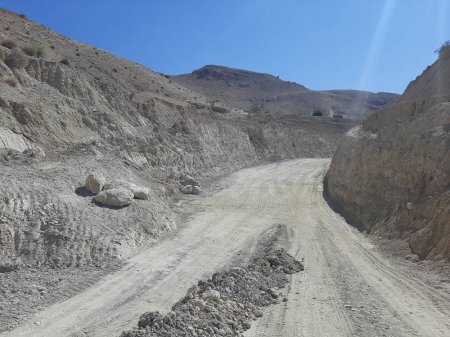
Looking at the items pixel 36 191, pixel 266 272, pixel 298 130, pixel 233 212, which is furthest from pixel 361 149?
pixel 298 130

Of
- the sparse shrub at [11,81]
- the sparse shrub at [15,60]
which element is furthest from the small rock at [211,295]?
the sparse shrub at [15,60]

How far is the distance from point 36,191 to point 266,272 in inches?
277

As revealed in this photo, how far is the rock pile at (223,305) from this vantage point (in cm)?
692

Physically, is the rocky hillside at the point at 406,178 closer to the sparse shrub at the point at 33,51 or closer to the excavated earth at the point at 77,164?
the excavated earth at the point at 77,164

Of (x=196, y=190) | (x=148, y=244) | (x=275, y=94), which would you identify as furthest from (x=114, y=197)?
(x=275, y=94)

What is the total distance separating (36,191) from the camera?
42.1 feet

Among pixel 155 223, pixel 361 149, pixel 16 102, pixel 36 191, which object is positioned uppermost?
pixel 16 102

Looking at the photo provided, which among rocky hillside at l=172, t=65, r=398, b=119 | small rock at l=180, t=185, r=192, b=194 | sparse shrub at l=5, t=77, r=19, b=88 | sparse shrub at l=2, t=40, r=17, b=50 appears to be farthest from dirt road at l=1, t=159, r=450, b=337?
rocky hillside at l=172, t=65, r=398, b=119

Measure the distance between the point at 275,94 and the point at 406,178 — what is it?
110 meters

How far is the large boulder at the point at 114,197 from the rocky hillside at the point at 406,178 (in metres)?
8.80

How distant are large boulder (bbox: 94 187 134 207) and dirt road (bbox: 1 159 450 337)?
2.03 m

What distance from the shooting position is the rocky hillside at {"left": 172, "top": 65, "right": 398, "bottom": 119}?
102125 millimetres

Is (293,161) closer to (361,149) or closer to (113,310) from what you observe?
(361,149)

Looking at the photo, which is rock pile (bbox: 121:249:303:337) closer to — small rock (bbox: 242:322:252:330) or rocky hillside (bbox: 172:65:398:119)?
small rock (bbox: 242:322:252:330)
